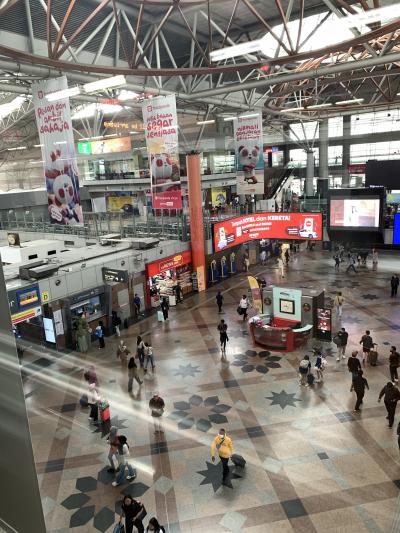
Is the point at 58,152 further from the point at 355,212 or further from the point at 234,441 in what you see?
the point at 355,212

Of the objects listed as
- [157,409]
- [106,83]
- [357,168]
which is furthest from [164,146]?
[357,168]

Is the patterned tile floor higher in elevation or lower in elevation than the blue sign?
lower

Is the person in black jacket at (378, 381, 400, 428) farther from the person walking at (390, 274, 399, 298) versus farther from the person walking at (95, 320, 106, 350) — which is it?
the person walking at (390, 274, 399, 298)

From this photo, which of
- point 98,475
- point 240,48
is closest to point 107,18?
point 240,48

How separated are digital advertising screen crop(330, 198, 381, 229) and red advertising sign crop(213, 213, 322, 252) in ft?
8.74

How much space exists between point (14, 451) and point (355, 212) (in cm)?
1994

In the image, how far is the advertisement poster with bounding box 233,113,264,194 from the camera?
21.6 meters

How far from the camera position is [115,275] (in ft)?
58.8

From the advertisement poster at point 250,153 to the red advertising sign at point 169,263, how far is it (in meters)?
4.98

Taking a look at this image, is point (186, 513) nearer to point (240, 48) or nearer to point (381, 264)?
point (240, 48)

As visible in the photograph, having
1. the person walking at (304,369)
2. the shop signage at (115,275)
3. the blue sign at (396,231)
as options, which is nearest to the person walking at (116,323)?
the shop signage at (115,275)

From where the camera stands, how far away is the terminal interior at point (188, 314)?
8297mm

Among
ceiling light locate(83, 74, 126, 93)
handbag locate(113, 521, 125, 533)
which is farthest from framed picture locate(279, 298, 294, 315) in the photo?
handbag locate(113, 521, 125, 533)

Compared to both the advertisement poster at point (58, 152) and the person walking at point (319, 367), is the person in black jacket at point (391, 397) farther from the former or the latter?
the advertisement poster at point (58, 152)
